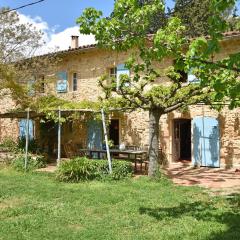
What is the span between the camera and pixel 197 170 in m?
15.4

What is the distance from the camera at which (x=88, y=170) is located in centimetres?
1273

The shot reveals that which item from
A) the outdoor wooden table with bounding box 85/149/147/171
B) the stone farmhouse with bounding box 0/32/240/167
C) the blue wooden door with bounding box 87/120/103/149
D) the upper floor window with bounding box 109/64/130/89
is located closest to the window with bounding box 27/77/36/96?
the stone farmhouse with bounding box 0/32/240/167

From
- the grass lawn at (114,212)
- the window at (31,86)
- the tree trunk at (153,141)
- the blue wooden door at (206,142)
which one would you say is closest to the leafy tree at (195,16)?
the window at (31,86)

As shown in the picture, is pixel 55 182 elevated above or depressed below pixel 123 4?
below

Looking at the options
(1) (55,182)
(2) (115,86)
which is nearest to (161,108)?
(2) (115,86)

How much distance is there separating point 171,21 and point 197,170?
8704 millimetres

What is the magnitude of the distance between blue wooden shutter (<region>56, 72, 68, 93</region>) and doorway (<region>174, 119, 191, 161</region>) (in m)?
6.10

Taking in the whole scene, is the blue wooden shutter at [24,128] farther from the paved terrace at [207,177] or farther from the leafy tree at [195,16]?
the leafy tree at [195,16]

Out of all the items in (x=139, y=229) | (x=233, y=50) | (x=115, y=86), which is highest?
(x=233, y=50)

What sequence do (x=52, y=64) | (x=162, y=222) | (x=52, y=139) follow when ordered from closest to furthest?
(x=162, y=222) < (x=52, y=64) < (x=52, y=139)

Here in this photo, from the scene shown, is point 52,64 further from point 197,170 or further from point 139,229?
point 139,229

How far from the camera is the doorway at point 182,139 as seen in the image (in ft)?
57.3

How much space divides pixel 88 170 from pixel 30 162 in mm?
3909

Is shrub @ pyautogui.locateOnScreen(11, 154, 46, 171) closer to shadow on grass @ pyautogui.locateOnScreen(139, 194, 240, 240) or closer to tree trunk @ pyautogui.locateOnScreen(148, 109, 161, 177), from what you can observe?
tree trunk @ pyautogui.locateOnScreen(148, 109, 161, 177)
